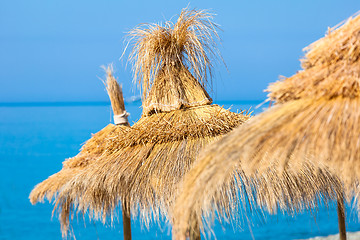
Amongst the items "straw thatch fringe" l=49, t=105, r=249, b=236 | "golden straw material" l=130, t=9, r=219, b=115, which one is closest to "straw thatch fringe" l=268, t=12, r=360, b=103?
"straw thatch fringe" l=49, t=105, r=249, b=236

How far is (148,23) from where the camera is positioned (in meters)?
3.47

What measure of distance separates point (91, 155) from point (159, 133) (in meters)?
0.73

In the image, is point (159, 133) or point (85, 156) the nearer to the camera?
point (159, 133)

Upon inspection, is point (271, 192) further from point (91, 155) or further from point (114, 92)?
point (114, 92)

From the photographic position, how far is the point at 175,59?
3.34 metres

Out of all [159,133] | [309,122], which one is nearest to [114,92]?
[159,133]

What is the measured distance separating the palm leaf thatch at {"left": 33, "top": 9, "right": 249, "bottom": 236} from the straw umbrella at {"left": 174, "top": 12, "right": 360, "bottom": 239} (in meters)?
1.11

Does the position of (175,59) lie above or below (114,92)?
above

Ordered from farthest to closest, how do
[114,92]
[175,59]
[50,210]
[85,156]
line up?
[50,210]
[114,92]
[85,156]
[175,59]

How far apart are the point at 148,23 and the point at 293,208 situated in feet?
5.80

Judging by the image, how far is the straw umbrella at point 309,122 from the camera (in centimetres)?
149

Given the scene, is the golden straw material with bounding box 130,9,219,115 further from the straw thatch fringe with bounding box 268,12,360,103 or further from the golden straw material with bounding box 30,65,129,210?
the straw thatch fringe with bounding box 268,12,360,103

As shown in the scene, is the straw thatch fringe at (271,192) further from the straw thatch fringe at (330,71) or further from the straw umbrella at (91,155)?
the straw umbrella at (91,155)

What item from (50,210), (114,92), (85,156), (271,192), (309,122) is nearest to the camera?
(309,122)
